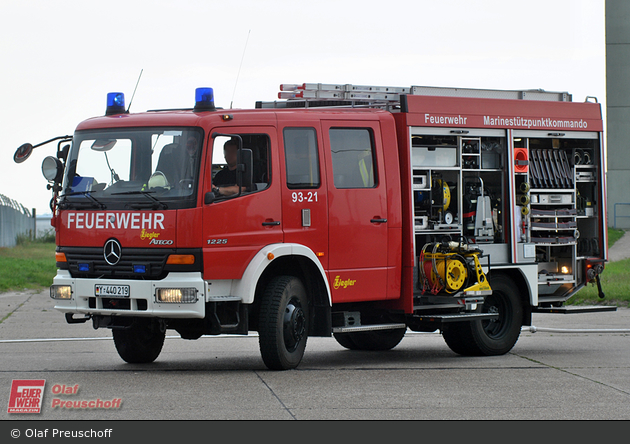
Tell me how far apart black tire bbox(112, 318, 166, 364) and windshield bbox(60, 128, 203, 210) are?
1763 mm

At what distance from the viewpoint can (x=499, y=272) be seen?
12.4m

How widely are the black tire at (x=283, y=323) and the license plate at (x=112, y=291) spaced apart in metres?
1.42

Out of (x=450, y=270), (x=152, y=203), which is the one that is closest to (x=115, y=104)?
(x=152, y=203)

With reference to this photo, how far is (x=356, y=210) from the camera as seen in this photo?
1082 centimetres

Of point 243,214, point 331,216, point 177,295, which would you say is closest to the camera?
point 177,295

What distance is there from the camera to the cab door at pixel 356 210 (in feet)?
34.9

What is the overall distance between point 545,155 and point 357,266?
3.70m

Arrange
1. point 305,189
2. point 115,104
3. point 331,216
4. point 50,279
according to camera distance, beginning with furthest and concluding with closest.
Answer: point 50,279 → point 115,104 → point 331,216 → point 305,189

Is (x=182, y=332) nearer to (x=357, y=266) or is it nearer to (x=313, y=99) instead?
(x=357, y=266)

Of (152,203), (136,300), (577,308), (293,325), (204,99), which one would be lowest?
(577,308)

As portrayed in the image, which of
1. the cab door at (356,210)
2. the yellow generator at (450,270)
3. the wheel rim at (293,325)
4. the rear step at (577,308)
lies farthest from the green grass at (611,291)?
the wheel rim at (293,325)

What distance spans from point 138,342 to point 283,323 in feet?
6.55

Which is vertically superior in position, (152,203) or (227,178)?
(227,178)

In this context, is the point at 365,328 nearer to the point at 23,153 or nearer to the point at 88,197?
the point at 88,197
